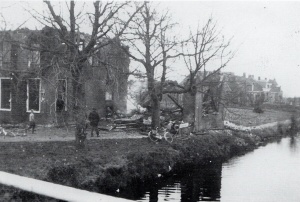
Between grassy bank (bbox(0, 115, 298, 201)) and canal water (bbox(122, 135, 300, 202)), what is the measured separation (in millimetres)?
815

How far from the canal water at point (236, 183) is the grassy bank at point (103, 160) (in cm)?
81

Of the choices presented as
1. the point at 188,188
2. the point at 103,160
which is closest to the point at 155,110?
the point at 188,188

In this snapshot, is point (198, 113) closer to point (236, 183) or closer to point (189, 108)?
point (189, 108)

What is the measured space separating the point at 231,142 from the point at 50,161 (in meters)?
16.7

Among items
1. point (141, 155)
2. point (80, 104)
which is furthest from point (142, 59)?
point (80, 104)

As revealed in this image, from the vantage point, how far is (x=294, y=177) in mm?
17031

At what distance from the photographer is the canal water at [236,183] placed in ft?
44.5

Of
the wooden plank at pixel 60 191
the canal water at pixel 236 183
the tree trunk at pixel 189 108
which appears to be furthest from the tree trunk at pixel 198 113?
the wooden plank at pixel 60 191

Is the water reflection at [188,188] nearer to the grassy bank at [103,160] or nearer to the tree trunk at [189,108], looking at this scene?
the grassy bank at [103,160]

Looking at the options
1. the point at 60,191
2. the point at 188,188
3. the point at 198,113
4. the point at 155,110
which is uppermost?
the point at 155,110

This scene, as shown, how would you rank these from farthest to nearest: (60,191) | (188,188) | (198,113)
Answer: (198,113), (188,188), (60,191)

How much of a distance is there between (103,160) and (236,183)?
6.28m

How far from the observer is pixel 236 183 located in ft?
52.3

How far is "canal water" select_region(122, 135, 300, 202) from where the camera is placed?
1358 centimetres
